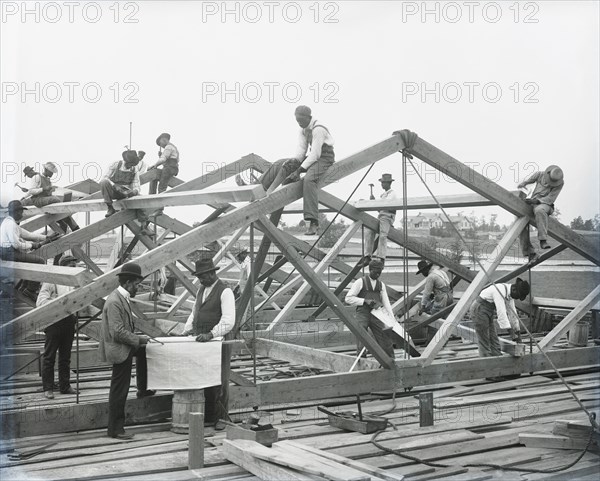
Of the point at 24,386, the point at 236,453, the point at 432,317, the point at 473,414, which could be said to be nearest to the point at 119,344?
the point at 236,453

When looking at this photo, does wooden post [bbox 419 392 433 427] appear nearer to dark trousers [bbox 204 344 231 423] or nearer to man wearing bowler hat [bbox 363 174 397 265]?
dark trousers [bbox 204 344 231 423]

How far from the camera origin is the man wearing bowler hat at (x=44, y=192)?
12648 millimetres

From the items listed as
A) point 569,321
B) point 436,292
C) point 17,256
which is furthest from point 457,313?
point 17,256

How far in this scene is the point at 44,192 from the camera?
12.9 metres

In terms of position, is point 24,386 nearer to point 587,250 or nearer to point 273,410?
point 273,410

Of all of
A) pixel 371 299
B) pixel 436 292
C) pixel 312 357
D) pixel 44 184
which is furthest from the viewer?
pixel 44 184

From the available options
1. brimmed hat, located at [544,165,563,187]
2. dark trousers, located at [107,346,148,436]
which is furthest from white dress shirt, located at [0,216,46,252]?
brimmed hat, located at [544,165,563,187]

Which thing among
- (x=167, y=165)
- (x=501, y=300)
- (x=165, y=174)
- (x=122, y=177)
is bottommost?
(x=501, y=300)

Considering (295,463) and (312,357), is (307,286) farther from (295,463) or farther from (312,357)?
(295,463)

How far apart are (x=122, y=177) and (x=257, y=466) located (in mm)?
6002

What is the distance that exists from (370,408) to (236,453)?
278 centimetres

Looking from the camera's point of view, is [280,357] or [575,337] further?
[575,337]

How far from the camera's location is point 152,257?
7.30 m

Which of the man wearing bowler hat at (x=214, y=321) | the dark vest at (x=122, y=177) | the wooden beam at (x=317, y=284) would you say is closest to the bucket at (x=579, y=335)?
the wooden beam at (x=317, y=284)
